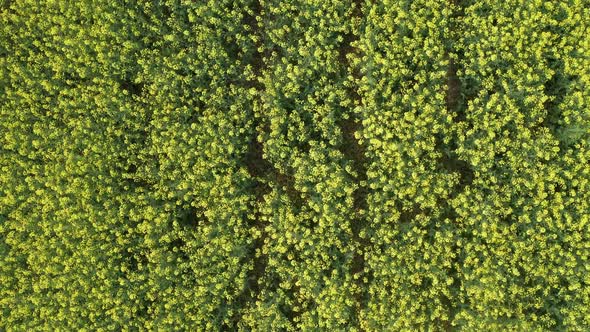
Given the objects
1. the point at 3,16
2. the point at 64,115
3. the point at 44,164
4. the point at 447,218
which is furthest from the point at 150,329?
A: the point at 3,16

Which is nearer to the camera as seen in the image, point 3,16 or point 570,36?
point 570,36

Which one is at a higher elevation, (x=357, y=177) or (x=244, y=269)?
(x=357, y=177)

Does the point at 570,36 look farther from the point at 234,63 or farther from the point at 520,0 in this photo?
the point at 234,63

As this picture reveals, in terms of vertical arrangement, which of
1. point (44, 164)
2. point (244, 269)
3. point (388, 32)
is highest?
point (388, 32)

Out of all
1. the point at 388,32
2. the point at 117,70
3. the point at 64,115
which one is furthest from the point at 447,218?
the point at 64,115

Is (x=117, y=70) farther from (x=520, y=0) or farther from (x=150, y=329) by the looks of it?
(x=520, y=0)

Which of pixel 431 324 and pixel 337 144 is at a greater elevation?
pixel 337 144

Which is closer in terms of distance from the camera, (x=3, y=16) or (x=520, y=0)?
(x=520, y=0)
